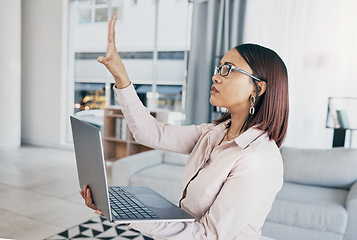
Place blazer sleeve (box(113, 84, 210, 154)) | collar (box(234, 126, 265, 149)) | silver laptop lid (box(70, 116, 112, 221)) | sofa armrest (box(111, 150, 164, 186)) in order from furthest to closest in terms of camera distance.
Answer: sofa armrest (box(111, 150, 164, 186))
blazer sleeve (box(113, 84, 210, 154))
collar (box(234, 126, 265, 149))
silver laptop lid (box(70, 116, 112, 221))

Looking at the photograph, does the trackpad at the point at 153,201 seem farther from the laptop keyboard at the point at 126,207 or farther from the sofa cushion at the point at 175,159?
the sofa cushion at the point at 175,159

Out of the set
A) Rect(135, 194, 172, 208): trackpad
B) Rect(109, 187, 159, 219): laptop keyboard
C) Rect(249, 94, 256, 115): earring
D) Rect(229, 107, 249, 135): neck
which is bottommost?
Rect(135, 194, 172, 208): trackpad

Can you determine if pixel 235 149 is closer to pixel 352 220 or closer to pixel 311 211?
pixel 311 211

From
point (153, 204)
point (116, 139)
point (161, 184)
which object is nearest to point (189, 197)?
point (153, 204)

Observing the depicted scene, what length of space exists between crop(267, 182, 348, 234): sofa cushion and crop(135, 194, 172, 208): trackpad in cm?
164

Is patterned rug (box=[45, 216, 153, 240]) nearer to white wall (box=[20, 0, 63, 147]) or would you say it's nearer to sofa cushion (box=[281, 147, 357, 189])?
sofa cushion (box=[281, 147, 357, 189])

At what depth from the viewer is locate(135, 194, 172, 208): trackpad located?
97 centimetres

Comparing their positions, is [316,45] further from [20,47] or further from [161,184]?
[20,47]

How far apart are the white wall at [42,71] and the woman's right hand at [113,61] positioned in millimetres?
5108

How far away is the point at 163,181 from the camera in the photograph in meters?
2.81

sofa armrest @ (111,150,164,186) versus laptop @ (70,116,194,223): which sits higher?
laptop @ (70,116,194,223)


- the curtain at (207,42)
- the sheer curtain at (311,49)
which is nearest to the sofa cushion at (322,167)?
the sheer curtain at (311,49)

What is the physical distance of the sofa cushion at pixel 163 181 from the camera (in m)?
2.75

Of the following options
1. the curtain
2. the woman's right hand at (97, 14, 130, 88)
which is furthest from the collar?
the curtain
